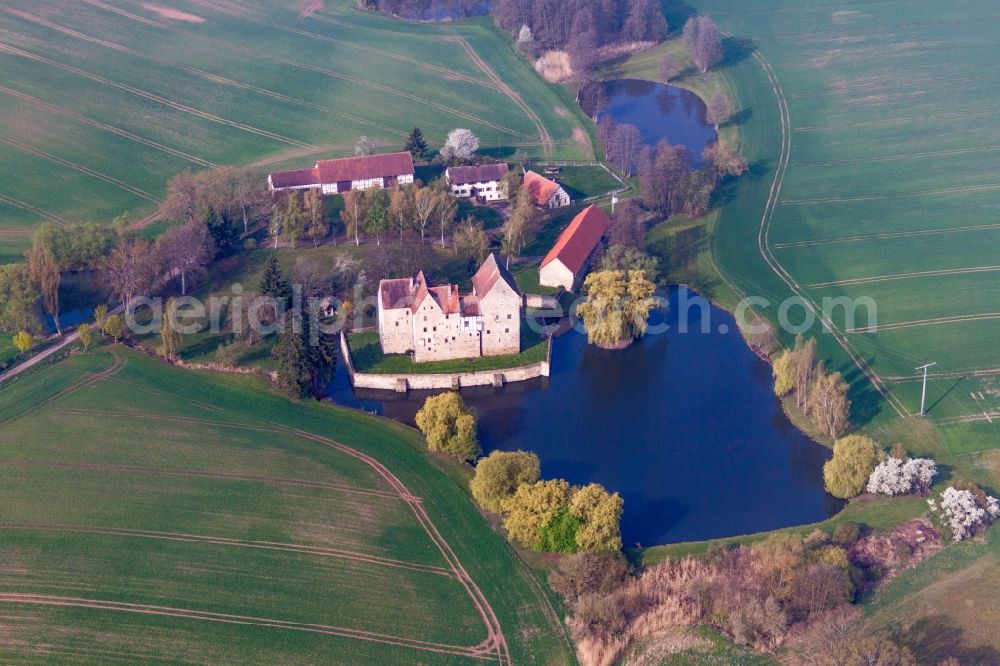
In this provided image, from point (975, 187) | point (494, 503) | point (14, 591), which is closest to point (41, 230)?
point (14, 591)

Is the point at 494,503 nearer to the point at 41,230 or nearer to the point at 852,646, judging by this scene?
the point at 852,646

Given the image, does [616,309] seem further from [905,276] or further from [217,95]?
[217,95]

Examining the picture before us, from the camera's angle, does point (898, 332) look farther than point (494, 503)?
Yes

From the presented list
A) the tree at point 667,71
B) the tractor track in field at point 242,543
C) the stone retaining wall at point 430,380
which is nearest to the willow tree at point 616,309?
the stone retaining wall at point 430,380

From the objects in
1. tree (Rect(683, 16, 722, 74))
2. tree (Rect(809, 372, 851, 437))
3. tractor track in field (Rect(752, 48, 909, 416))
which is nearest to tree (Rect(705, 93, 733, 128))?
tractor track in field (Rect(752, 48, 909, 416))

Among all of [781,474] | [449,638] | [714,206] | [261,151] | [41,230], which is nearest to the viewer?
[449,638]

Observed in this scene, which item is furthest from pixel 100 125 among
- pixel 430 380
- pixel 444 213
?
pixel 430 380
